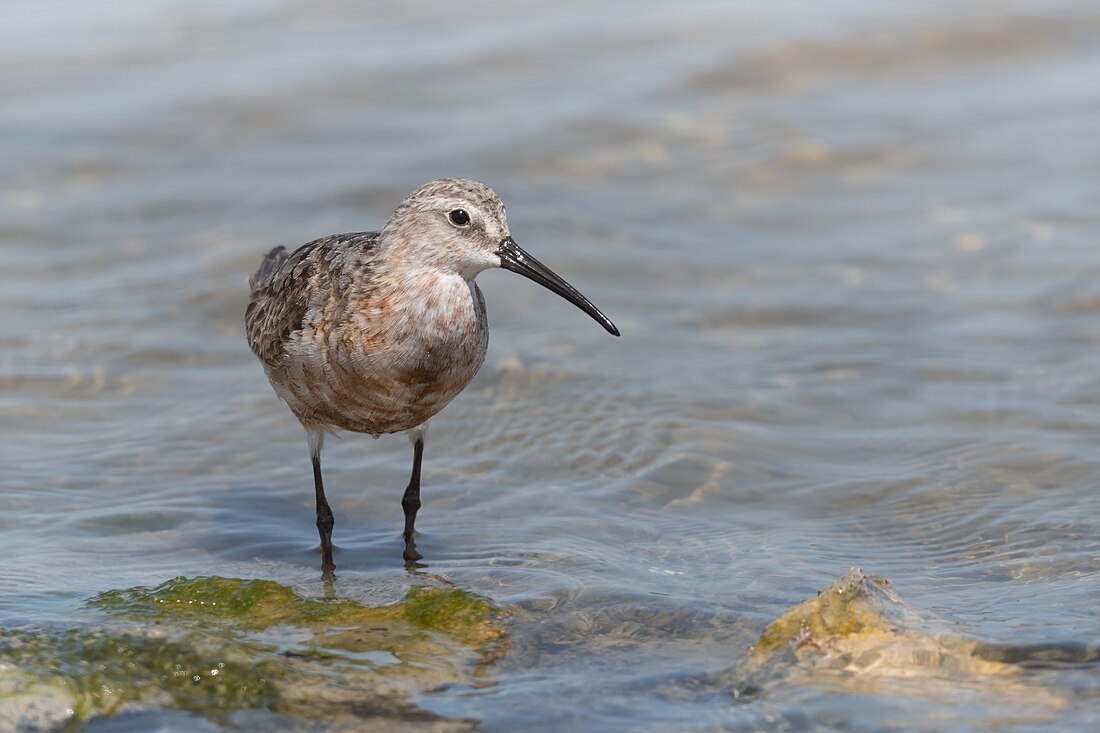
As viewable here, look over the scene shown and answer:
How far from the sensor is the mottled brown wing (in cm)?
671

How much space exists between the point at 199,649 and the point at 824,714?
222cm

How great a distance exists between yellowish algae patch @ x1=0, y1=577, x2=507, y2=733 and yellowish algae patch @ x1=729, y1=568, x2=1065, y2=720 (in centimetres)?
107

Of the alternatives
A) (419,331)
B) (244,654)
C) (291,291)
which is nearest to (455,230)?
(419,331)

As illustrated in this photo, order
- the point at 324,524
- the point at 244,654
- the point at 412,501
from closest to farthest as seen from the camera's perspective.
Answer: the point at 244,654
the point at 324,524
the point at 412,501

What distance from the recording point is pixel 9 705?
4.66m

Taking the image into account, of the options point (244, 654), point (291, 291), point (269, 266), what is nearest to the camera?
Result: point (244, 654)

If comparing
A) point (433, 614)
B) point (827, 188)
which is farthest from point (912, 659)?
point (827, 188)

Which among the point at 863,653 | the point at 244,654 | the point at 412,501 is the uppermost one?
the point at 412,501

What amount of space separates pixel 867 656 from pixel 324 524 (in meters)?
3.07

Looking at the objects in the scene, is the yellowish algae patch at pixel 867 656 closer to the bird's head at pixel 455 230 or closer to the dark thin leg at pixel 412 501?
the bird's head at pixel 455 230

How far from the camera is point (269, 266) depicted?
8117 millimetres

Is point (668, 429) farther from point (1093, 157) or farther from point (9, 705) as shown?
point (1093, 157)

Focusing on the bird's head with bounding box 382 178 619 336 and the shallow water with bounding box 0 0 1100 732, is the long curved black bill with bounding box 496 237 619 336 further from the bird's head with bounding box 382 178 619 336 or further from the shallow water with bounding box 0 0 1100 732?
the shallow water with bounding box 0 0 1100 732

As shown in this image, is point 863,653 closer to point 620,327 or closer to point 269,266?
point 269,266
